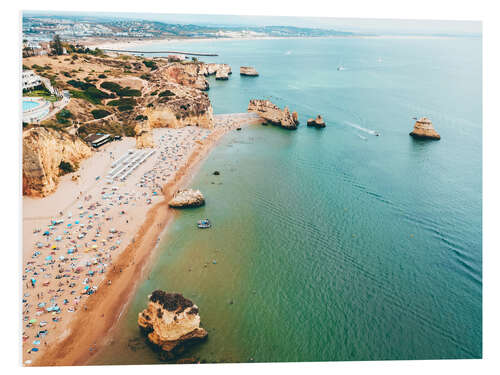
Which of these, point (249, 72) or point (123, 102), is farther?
point (249, 72)

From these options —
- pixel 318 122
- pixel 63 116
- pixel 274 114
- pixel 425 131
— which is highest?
pixel 274 114

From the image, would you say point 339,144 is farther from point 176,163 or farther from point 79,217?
point 79,217

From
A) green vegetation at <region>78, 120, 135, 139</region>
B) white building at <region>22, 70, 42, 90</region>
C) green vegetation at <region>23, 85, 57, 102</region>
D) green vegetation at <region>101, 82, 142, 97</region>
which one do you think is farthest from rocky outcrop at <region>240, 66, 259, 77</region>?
white building at <region>22, 70, 42, 90</region>

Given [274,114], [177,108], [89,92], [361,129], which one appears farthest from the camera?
[274,114]

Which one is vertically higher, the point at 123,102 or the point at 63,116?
the point at 123,102

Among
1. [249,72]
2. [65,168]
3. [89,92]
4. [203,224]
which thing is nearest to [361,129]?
[203,224]

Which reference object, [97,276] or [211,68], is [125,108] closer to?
[97,276]

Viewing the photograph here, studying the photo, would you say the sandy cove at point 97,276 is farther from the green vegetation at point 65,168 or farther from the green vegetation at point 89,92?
the green vegetation at point 89,92
